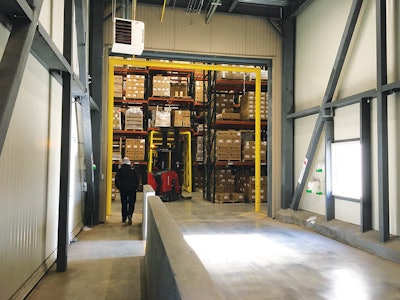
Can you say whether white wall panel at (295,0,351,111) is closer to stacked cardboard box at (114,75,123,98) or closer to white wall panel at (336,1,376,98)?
white wall panel at (336,1,376,98)

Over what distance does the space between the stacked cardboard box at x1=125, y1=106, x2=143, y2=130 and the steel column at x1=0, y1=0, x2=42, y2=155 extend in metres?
11.6

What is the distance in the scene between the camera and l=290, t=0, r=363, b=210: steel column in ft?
22.0

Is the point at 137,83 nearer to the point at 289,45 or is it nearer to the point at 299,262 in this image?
the point at 289,45

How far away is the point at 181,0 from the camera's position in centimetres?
891

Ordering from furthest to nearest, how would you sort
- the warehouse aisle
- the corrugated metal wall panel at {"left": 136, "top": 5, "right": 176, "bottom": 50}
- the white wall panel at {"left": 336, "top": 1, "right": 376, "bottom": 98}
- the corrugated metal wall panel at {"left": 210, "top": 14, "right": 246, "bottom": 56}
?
the corrugated metal wall panel at {"left": 210, "top": 14, "right": 246, "bottom": 56}, the corrugated metal wall panel at {"left": 136, "top": 5, "right": 176, "bottom": 50}, the white wall panel at {"left": 336, "top": 1, "right": 376, "bottom": 98}, the warehouse aisle

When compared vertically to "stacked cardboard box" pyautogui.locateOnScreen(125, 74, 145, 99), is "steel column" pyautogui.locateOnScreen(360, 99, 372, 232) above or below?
below

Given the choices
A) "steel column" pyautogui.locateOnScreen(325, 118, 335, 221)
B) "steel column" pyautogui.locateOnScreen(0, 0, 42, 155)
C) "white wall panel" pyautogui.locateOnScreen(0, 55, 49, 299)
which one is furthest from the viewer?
"steel column" pyautogui.locateOnScreen(325, 118, 335, 221)

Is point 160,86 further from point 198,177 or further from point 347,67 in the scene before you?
point 347,67

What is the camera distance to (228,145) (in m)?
12.6

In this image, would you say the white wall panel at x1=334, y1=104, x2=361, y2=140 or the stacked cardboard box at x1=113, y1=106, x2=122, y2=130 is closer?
the white wall panel at x1=334, y1=104, x2=361, y2=140

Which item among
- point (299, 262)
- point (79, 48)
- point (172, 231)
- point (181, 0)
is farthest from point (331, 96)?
point (172, 231)

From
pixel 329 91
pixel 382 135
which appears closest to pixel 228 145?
pixel 329 91

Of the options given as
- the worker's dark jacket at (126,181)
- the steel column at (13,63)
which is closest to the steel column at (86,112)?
the worker's dark jacket at (126,181)

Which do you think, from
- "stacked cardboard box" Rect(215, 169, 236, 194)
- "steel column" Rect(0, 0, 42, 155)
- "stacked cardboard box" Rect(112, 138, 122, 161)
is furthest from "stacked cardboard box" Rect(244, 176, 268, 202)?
"steel column" Rect(0, 0, 42, 155)
